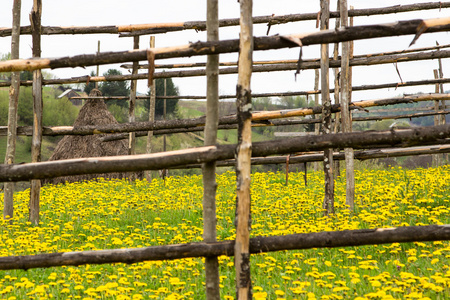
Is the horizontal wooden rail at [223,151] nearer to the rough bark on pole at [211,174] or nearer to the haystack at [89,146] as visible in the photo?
the rough bark on pole at [211,174]

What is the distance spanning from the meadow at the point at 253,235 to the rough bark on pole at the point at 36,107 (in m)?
0.33

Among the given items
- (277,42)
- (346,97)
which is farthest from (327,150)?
(277,42)

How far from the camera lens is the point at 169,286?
12.9 feet

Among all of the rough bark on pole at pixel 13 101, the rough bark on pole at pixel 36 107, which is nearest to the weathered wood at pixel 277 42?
the rough bark on pole at pixel 36 107

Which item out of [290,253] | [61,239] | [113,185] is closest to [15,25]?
[61,239]

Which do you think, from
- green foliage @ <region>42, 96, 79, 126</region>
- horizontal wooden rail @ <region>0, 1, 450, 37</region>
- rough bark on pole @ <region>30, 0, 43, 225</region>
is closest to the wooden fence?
horizontal wooden rail @ <region>0, 1, 450, 37</region>

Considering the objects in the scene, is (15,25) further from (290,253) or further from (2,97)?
(2,97)

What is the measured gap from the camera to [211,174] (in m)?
2.92

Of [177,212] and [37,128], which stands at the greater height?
[37,128]

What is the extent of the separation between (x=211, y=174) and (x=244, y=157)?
29 centimetres

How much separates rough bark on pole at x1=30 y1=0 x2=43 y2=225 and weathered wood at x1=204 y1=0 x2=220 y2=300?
13.7 feet

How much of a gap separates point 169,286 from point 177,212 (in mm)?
2742

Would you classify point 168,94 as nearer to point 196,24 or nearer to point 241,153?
point 196,24

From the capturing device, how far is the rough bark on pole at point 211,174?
2.95 m
